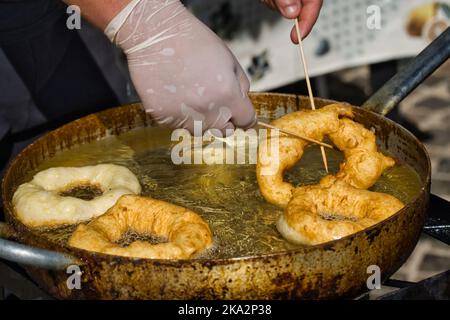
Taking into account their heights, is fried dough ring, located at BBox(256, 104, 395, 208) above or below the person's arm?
below

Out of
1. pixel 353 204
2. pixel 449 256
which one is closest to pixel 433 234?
pixel 353 204

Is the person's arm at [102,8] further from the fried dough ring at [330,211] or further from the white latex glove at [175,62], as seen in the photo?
the fried dough ring at [330,211]

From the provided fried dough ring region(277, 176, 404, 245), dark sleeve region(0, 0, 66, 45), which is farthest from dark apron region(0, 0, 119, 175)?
fried dough ring region(277, 176, 404, 245)

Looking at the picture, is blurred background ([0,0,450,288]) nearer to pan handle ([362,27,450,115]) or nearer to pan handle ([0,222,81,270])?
pan handle ([362,27,450,115])

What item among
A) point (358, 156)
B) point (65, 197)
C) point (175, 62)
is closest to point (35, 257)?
point (65, 197)

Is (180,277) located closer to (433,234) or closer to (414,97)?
(433,234)
